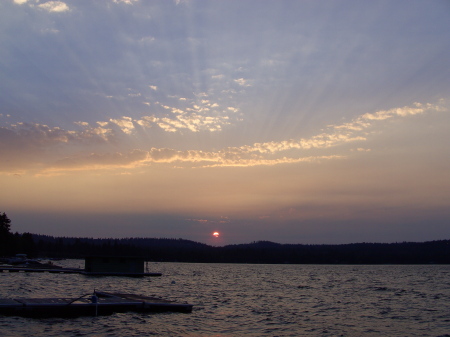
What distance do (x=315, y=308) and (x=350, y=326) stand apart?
10.9m

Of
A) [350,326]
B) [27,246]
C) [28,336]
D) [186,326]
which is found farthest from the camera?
[27,246]

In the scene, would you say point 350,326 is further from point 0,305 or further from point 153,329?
point 0,305

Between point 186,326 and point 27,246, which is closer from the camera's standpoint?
point 186,326

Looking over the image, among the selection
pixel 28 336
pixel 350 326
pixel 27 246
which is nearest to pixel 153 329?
pixel 28 336

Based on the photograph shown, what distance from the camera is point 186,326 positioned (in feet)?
99.7

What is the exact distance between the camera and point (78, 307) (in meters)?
32.7

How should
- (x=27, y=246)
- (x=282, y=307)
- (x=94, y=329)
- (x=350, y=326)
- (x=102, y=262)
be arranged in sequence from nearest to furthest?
(x=94, y=329) < (x=350, y=326) < (x=282, y=307) < (x=102, y=262) < (x=27, y=246)

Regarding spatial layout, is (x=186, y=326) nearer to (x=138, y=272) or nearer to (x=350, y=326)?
(x=350, y=326)

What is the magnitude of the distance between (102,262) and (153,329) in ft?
198

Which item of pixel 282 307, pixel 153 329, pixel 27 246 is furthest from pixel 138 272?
pixel 27 246

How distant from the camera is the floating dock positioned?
3103cm

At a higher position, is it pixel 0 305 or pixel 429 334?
pixel 0 305

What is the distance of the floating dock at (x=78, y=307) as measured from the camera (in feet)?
102

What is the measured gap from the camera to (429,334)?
31.3m
